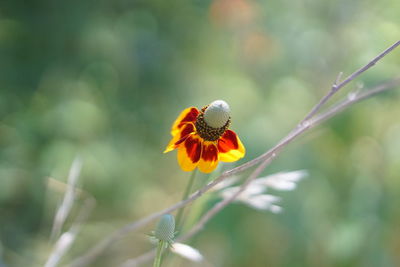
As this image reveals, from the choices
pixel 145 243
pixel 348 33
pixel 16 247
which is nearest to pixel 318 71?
pixel 348 33

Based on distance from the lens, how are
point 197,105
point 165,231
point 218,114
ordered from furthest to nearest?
point 197,105 → point 218,114 → point 165,231

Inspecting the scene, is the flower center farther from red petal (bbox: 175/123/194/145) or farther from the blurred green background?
the blurred green background

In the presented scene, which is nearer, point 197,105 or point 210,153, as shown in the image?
point 210,153

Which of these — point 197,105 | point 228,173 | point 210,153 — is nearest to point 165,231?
point 228,173

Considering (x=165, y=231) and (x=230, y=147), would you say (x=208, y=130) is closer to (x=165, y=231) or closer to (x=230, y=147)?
(x=230, y=147)

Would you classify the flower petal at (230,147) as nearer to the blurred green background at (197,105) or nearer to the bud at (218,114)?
the bud at (218,114)

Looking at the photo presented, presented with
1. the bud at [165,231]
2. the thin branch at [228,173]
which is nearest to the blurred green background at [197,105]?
the thin branch at [228,173]

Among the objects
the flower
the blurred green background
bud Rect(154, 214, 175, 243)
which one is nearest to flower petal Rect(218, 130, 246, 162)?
the flower
